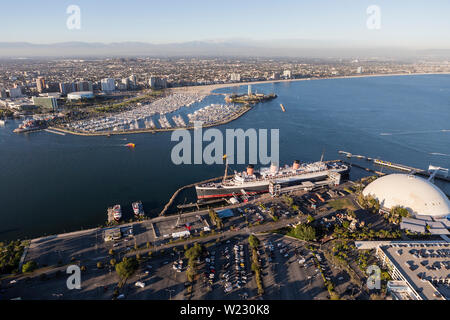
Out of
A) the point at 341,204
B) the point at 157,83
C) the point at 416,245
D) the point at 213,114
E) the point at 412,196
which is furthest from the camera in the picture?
the point at 157,83

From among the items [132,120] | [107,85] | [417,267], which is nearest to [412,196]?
[417,267]

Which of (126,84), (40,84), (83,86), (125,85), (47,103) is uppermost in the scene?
(126,84)

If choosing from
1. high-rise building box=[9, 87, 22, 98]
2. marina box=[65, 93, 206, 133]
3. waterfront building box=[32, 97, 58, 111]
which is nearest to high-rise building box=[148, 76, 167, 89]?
marina box=[65, 93, 206, 133]

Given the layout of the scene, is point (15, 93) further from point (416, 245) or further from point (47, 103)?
point (416, 245)

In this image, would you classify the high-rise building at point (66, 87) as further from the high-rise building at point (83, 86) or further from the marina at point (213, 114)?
the marina at point (213, 114)

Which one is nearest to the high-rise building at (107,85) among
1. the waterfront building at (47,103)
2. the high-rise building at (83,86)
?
the high-rise building at (83,86)

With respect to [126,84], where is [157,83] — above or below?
above

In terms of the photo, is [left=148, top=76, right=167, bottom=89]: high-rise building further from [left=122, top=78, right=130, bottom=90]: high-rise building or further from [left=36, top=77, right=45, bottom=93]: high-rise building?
[left=36, top=77, right=45, bottom=93]: high-rise building
